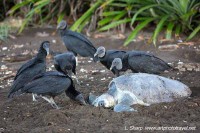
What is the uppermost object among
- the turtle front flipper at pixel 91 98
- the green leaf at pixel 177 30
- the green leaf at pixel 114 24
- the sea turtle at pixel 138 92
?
the green leaf at pixel 114 24

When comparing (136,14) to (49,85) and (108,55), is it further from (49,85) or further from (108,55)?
(49,85)

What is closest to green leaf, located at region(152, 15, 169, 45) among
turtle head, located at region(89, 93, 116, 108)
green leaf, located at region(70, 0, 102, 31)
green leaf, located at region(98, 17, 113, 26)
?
green leaf, located at region(98, 17, 113, 26)

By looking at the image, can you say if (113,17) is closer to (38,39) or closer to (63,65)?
(38,39)

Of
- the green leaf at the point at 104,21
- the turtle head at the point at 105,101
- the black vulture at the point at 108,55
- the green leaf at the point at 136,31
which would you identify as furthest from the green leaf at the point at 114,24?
the turtle head at the point at 105,101

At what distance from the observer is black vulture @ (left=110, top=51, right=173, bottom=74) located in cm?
658

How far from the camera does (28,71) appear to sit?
6.30 m

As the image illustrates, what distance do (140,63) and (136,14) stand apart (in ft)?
8.84

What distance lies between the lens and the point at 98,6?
997cm

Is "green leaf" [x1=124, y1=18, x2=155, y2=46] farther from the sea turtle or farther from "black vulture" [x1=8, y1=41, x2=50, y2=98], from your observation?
the sea turtle

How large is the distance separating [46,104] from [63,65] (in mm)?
690

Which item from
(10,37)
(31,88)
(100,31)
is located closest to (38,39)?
(10,37)

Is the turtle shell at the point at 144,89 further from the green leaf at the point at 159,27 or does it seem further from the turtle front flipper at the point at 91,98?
the green leaf at the point at 159,27

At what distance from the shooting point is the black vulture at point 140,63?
6.58m

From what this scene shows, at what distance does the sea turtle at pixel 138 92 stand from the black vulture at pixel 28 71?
81 centimetres
